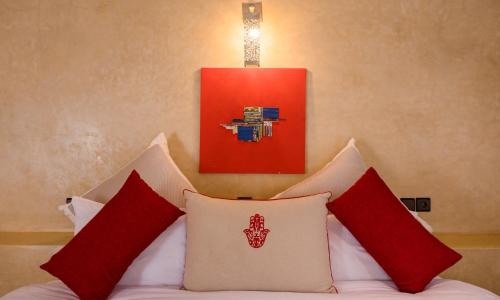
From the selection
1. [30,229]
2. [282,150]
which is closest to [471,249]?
[282,150]

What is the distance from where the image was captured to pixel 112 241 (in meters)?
1.83

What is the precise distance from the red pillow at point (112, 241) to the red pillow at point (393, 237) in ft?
2.61

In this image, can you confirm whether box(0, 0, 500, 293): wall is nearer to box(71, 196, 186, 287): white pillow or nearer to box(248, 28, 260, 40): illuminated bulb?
box(248, 28, 260, 40): illuminated bulb

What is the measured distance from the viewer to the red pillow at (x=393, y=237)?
1.85 m

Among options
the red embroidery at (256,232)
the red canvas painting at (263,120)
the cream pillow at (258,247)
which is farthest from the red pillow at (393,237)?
the red canvas painting at (263,120)

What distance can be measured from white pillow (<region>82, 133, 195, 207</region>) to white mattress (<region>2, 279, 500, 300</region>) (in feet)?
1.61

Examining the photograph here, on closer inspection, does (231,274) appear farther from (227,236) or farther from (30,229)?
(30,229)

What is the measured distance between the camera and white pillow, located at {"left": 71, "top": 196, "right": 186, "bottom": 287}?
1915mm

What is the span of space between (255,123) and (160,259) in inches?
40.5

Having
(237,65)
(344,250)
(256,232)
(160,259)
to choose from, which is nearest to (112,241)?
(160,259)

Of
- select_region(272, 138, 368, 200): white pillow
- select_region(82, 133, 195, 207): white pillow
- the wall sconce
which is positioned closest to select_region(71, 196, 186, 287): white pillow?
select_region(82, 133, 195, 207): white pillow

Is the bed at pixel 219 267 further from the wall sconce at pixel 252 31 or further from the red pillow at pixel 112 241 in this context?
the wall sconce at pixel 252 31

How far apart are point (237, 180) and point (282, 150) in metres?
0.33

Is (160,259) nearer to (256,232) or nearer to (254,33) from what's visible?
(256,232)
